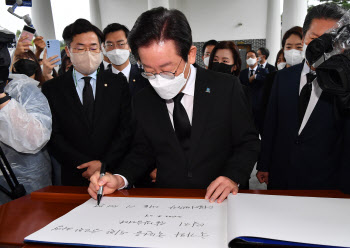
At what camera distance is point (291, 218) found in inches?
29.7

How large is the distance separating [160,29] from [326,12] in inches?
40.3

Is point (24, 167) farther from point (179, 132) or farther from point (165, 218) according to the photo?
point (165, 218)

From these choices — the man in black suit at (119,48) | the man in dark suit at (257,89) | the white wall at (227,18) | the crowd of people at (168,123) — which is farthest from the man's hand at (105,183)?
the white wall at (227,18)

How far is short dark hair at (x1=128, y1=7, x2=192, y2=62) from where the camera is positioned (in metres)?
1.18

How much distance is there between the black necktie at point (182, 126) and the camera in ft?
4.29

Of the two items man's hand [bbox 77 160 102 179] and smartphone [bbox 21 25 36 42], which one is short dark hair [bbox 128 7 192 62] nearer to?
man's hand [bbox 77 160 102 179]

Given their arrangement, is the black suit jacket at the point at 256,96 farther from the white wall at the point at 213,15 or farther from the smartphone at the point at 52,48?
the white wall at the point at 213,15

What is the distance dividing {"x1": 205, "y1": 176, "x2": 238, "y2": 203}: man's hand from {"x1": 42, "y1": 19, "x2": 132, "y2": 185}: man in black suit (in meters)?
0.98

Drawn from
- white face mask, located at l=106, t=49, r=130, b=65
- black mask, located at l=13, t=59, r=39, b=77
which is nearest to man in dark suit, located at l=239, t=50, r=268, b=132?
white face mask, located at l=106, t=49, r=130, b=65

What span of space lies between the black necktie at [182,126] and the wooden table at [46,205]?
27 centimetres

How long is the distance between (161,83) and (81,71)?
102 cm

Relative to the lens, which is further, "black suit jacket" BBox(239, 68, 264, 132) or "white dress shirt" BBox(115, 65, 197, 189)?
"black suit jacket" BBox(239, 68, 264, 132)

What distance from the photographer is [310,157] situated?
1.60 m

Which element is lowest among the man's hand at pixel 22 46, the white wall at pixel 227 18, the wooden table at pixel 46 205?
the wooden table at pixel 46 205
